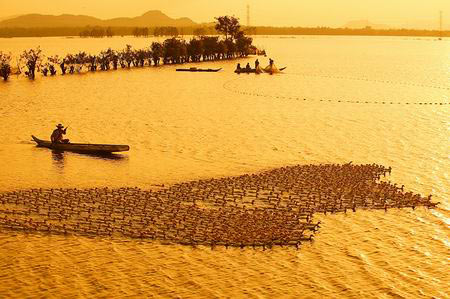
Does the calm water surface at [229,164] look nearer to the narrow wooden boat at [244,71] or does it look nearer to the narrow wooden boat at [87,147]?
the narrow wooden boat at [87,147]

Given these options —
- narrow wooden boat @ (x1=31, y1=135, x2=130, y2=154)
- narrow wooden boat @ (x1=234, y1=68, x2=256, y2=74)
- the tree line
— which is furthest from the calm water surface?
the tree line

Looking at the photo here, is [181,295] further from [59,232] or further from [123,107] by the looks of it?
[123,107]

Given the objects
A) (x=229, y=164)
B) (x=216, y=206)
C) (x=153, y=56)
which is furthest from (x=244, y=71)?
(x=216, y=206)

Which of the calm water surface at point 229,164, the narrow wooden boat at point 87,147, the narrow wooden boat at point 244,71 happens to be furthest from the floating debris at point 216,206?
the narrow wooden boat at point 244,71

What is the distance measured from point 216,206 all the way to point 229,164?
343 inches

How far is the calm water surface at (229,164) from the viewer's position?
1945 cm

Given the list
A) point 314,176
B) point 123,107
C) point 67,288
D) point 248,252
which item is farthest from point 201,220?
point 123,107

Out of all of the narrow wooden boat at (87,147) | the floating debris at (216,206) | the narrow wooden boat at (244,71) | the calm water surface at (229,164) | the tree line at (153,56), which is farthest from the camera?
the tree line at (153,56)

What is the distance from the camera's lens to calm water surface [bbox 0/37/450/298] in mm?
19453

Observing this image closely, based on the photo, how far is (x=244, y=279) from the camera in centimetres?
Answer: 1955

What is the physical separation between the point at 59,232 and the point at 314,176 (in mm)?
12500

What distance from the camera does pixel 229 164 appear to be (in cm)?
3378

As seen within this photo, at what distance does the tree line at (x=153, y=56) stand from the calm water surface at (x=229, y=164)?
18.1 metres

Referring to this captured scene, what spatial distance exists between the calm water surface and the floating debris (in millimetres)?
773
